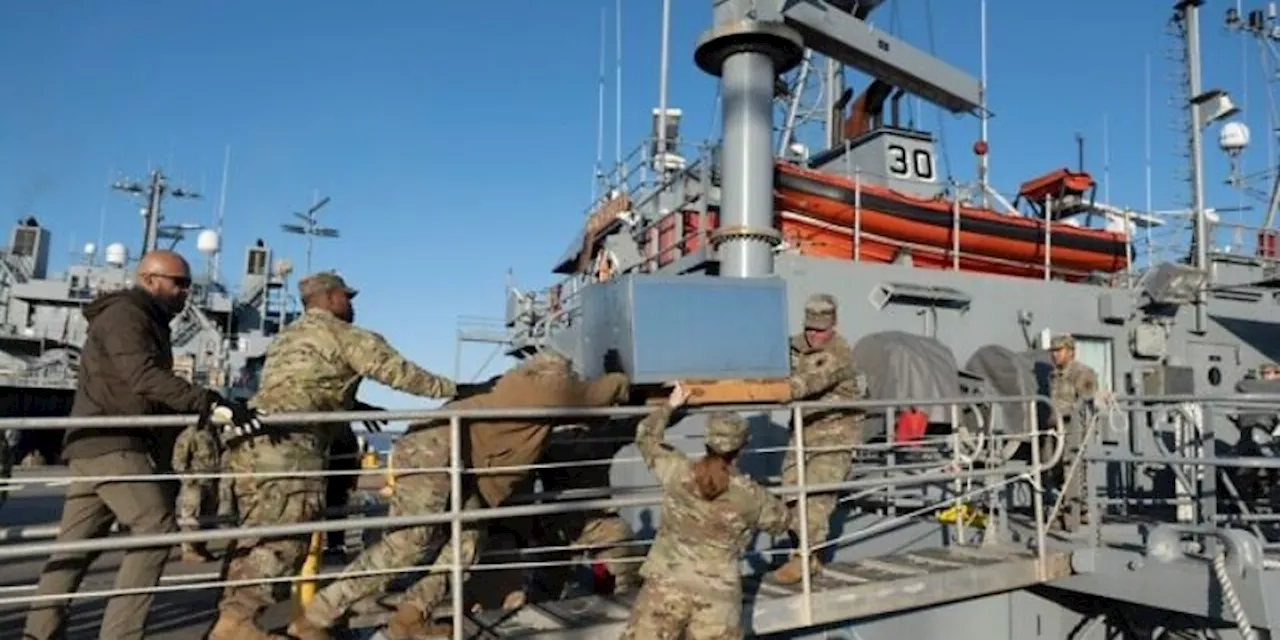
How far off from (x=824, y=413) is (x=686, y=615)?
2.01m

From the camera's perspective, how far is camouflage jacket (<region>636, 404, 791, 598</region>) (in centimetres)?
361

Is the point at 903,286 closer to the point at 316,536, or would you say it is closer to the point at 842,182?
the point at 842,182

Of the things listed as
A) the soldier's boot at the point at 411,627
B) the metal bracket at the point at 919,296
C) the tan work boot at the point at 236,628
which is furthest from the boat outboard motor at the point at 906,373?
the tan work boot at the point at 236,628

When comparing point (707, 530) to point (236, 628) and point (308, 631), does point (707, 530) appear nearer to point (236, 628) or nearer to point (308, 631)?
point (308, 631)

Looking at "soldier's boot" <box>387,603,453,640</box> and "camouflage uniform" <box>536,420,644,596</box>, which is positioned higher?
"camouflage uniform" <box>536,420,644,596</box>

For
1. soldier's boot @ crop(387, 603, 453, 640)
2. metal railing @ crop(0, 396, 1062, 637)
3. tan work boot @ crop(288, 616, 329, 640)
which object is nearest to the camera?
metal railing @ crop(0, 396, 1062, 637)

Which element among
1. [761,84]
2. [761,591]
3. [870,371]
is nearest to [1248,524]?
[870,371]

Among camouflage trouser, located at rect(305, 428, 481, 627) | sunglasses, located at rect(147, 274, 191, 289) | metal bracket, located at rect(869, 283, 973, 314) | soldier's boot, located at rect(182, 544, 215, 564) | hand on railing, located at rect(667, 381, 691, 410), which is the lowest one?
soldier's boot, located at rect(182, 544, 215, 564)

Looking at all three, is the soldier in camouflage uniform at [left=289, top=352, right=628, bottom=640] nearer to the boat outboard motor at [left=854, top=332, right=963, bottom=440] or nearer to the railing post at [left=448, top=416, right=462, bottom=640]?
the railing post at [left=448, top=416, right=462, bottom=640]

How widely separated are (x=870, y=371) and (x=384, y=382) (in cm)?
518

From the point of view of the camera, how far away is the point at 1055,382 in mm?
7277

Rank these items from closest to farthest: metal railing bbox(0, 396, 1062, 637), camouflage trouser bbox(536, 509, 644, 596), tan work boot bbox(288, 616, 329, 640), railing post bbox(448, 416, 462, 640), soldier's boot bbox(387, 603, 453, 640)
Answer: metal railing bbox(0, 396, 1062, 637), railing post bbox(448, 416, 462, 640), tan work boot bbox(288, 616, 329, 640), soldier's boot bbox(387, 603, 453, 640), camouflage trouser bbox(536, 509, 644, 596)

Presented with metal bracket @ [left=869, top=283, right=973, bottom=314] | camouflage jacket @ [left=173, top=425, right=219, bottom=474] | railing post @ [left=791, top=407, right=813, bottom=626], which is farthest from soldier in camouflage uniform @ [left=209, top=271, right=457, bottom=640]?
metal bracket @ [left=869, top=283, right=973, bottom=314]

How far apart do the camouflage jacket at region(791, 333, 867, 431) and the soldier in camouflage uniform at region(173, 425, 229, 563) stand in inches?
164
